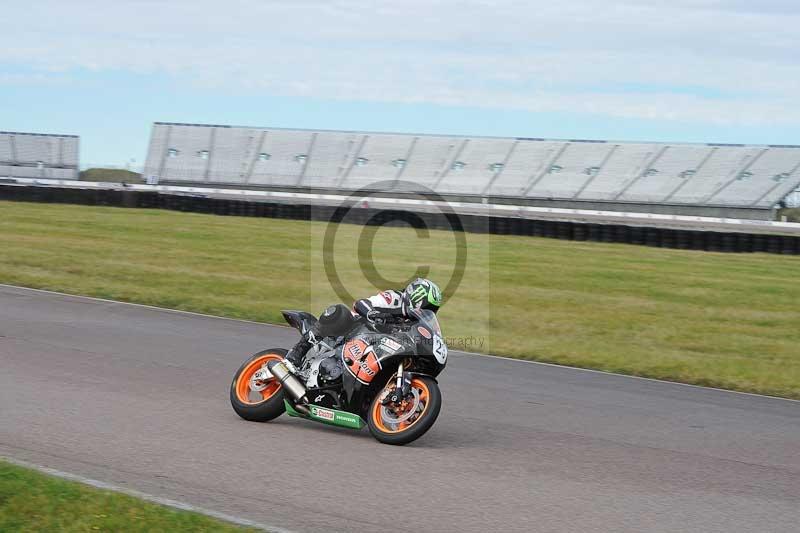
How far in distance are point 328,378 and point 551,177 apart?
2057 inches

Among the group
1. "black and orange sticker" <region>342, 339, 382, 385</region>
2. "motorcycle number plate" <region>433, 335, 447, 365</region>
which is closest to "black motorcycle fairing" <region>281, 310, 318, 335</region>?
"black and orange sticker" <region>342, 339, 382, 385</region>

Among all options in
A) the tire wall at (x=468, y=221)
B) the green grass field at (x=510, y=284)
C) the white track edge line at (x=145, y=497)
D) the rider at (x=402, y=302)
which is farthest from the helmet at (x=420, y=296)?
the tire wall at (x=468, y=221)

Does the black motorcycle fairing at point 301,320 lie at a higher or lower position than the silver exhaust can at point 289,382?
higher

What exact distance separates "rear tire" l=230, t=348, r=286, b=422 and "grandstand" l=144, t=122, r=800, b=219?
42197 mm

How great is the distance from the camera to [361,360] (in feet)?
23.8

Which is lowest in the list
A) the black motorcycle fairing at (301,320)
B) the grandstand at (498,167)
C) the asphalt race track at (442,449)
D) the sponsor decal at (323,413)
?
the asphalt race track at (442,449)

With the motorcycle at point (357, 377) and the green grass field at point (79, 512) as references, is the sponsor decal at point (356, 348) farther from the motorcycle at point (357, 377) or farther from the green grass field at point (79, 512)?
the green grass field at point (79, 512)

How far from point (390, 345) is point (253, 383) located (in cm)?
149

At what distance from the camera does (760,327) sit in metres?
14.9

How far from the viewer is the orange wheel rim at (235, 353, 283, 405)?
25.6 ft

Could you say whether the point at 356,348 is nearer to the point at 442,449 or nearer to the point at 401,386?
the point at 401,386

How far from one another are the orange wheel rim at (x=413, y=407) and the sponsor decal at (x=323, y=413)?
38 cm

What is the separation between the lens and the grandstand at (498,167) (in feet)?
178

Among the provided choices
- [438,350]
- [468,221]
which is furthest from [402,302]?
[468,221]
